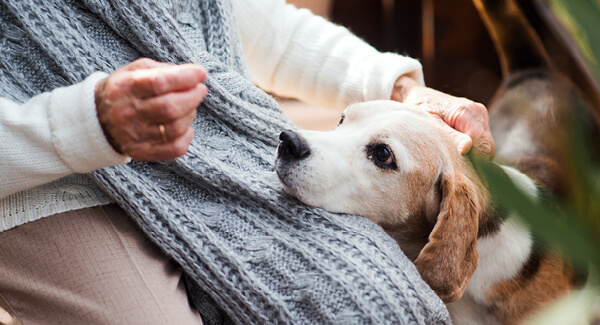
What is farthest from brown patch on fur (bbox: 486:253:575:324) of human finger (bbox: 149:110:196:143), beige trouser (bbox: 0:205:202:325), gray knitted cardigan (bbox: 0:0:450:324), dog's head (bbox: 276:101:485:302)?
human finger (bbox: 149:110:196:143)

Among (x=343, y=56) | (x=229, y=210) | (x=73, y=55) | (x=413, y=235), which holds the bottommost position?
(x=413, y=235)

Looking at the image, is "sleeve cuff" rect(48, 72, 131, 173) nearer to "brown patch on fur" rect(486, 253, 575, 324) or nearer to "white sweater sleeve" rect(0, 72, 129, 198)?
"white sweater sleeve" rect(0, 72, 129, 198)

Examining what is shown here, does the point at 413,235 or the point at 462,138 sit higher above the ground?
the point at 462,138

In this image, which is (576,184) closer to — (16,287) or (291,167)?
(291,167)

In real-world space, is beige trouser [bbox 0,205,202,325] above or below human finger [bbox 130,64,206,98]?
below

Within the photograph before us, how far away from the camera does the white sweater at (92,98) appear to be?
66 centimetres

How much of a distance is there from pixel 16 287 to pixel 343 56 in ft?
2.70

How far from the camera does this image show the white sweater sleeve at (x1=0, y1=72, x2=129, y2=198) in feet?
2.13

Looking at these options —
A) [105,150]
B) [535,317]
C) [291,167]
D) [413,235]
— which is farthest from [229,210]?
[535,317]

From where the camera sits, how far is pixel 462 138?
1.04 meters

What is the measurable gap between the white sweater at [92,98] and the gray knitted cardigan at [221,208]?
11 centimetres

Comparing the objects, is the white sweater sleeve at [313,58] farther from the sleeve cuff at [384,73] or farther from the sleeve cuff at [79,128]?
the sleeve cuff at [79,128]

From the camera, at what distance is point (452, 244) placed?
894mm

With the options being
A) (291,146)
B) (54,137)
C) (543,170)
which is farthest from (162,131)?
(543,170)
